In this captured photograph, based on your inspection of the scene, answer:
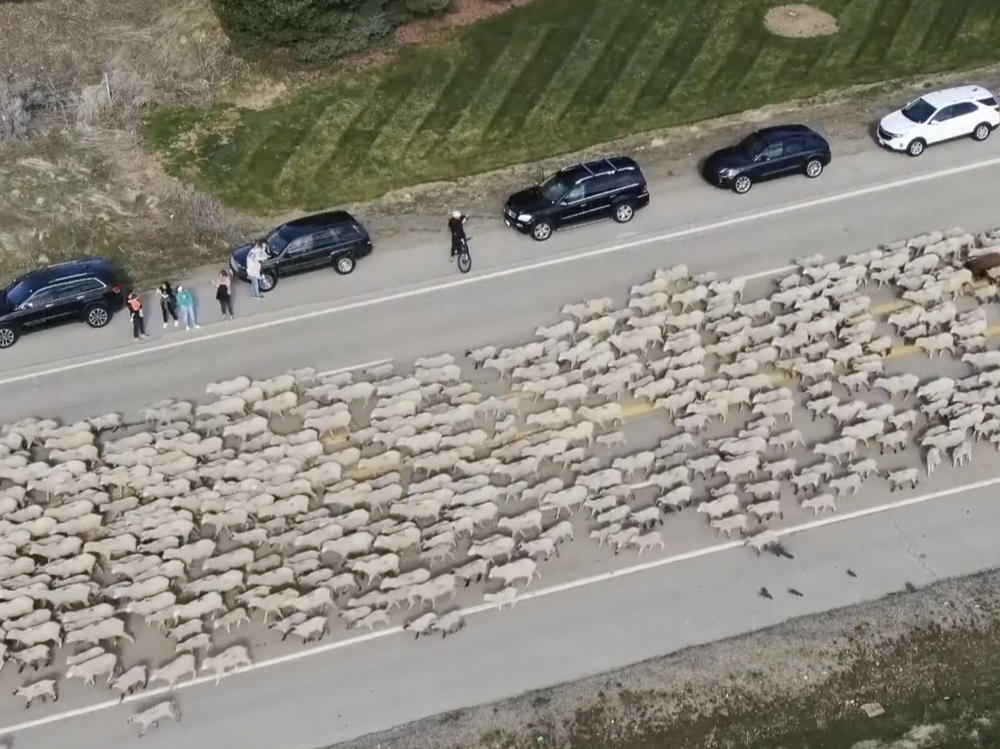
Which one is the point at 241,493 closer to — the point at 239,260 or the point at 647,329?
the point at 239,260

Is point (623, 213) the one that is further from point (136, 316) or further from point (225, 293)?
point (136, 316)

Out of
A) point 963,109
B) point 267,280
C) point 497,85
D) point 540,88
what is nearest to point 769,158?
point 963,109

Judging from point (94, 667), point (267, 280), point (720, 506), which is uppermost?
point (267, 280)

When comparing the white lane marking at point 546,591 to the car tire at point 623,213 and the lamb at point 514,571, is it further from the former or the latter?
the car tire at point 623,213

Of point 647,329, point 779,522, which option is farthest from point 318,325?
point 779,522

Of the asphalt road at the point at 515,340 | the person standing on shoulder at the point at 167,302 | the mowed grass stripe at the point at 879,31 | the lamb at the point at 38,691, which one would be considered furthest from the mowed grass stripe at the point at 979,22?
the lamb at the point at 38,691

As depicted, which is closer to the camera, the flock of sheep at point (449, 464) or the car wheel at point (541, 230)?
the flock of sheep at point (449, 464)
